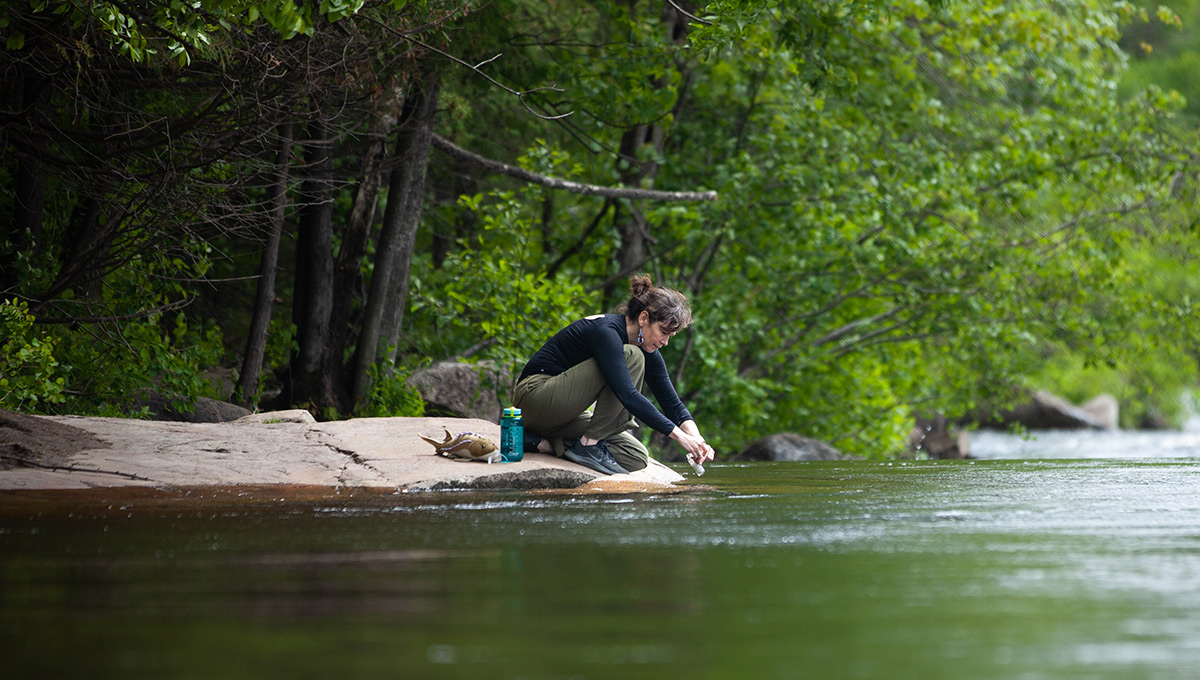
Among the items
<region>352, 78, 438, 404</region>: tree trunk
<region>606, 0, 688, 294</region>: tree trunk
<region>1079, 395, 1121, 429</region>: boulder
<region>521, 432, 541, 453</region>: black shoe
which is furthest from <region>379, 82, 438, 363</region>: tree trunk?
<region>1079, 395, 1121, 429</region>: boulder

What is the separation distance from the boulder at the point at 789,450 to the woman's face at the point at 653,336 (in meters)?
6.63

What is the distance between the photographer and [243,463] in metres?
6.81

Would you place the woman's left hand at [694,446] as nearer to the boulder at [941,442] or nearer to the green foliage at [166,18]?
the green foliage at [166,18]

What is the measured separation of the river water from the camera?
239cm

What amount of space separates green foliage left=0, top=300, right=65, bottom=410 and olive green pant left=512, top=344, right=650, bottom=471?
3.29 m

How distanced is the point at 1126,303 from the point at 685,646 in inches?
597

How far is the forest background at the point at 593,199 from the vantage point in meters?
8.53

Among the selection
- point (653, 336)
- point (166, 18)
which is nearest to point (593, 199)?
point (653, 336)

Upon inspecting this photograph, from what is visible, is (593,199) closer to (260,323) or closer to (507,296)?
(507,296)

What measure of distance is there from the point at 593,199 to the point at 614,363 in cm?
978

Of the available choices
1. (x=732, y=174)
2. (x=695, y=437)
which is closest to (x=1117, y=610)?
(x=695, y=437)

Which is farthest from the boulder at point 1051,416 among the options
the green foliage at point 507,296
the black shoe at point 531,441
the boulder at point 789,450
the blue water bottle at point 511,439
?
the blue water bottle at point 511,439

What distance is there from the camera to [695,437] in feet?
22.0

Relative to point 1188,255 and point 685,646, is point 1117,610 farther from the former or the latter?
point 1188,255
